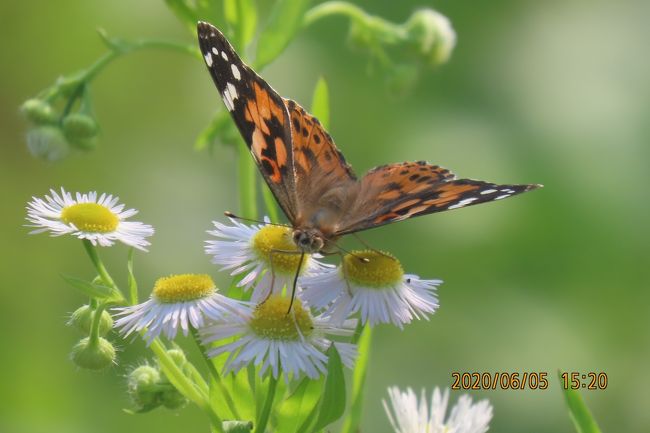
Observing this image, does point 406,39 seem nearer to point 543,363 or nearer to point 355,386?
point 355,386

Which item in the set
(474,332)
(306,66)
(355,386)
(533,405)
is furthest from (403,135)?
(355,386)

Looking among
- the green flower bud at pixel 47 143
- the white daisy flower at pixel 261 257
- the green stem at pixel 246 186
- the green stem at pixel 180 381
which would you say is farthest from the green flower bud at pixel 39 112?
the green stem at pixel 180 381

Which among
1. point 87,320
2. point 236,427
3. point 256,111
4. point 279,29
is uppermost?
point 279,29

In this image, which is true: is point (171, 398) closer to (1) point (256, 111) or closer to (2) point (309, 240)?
(2) point (309, 240)

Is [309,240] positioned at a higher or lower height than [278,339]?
higher

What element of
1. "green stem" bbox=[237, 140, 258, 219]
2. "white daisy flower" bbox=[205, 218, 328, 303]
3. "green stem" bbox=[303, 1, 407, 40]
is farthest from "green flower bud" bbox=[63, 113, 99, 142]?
"white daisy flower" bbox=[205, 218, 328, 303]

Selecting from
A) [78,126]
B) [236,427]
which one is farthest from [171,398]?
[78,126]

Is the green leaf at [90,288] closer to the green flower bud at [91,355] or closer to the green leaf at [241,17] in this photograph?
the green flower bud at [91,355]
